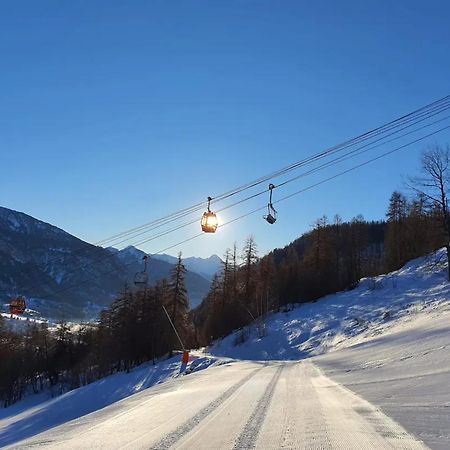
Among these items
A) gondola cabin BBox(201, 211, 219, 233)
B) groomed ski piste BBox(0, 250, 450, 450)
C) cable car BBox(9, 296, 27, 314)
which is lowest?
groomed ski piste BBox(0, 250, 450, 450)

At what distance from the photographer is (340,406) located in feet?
28.2

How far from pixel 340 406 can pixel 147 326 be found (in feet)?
173

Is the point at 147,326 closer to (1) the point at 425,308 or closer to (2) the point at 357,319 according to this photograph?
(2) the point at 357,319

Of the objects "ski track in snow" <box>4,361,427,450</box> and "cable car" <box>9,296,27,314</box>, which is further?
"cable car" <box>9,296,27,314</box>

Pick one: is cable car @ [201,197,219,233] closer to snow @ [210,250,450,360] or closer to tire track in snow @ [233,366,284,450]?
tire track in snow @ [233,366,284,450]

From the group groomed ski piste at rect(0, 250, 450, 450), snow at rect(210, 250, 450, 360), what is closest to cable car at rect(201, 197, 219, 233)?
groomed ski piste at rect(0, 250, 450, 450)

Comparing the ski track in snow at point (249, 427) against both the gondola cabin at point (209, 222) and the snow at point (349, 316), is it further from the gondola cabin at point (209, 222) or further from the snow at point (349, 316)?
the snow at point (349, 316)

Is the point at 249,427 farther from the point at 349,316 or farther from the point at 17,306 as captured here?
the point at 349,316

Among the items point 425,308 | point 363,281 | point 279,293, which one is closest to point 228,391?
point 425,308

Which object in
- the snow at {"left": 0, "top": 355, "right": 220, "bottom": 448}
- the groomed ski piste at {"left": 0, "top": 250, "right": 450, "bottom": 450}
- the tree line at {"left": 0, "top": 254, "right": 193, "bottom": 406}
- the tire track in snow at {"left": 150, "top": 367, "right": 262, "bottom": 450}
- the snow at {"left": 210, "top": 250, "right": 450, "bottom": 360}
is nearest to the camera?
the groomed ski piste at {"left": 0, "top": 250, "right": 450, "bottom": 450}

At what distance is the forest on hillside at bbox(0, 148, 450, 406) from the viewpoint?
191 ft

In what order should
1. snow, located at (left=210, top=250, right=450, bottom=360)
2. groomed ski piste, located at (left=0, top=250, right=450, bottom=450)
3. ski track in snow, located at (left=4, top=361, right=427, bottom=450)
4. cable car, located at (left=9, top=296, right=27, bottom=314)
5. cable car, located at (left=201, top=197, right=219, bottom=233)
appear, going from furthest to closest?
1. snow, located at (left=210, top=250, right=450, bottom=360)
2. cable car, located at (left=9, top=296, right=27, bottom=314)
3. cable car, located at (left=201, top=197, right=219, bottom=233)
4. groomed ski piste, located at (left=0, top=250, right=450, bottom=450)
5. ski track in snow, located at (left=4, top=361, right=427, bottom=450)

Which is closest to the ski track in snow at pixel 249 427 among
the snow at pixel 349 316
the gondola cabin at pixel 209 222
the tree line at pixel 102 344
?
the gondola cabin at pixel 209 222

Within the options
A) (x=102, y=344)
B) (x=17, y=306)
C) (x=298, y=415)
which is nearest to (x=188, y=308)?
(x=102, y=344)
